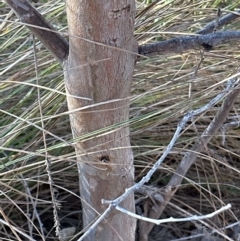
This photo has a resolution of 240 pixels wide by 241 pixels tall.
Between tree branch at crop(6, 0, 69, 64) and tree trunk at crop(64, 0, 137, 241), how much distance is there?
0.03 metres

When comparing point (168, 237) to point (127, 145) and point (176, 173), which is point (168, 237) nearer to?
point (176, 173)

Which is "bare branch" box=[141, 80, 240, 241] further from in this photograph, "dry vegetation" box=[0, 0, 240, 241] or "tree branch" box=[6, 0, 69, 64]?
"tree branch" box=[6, 0, 69, 64]

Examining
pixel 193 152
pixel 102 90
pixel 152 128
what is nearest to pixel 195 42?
pixel 102 90

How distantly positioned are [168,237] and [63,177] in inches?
10.2

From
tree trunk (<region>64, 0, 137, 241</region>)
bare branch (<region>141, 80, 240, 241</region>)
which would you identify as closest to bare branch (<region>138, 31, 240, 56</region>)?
tree trunk (<region>64, 0, 137, 241</region>)

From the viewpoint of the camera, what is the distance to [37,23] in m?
0.60

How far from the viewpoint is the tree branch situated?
585mm

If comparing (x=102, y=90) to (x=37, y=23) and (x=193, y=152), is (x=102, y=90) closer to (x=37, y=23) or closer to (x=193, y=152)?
(x=37, y=23)

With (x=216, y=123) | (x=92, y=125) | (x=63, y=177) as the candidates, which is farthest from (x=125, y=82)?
(x=63, y=177)

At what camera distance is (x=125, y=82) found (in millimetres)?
631

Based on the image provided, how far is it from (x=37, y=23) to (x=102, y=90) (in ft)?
0.38

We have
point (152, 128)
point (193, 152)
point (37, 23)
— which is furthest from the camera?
point (152, 128)

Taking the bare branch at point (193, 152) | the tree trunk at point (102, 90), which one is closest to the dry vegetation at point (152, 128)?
the bare branch at point (193, 152)

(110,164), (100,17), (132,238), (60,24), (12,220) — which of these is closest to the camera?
(100,17)
